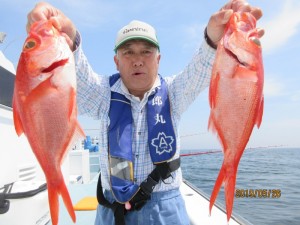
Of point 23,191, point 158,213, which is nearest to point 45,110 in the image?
point 158,213

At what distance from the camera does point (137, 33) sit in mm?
2643

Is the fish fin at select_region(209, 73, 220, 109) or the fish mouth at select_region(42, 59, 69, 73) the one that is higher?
the fish mouth at select_region(42, 59, 69, 73)

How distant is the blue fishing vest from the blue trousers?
0.60 feet

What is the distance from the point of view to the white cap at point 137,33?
2.65 metres

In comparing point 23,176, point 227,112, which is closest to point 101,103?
point 227,112

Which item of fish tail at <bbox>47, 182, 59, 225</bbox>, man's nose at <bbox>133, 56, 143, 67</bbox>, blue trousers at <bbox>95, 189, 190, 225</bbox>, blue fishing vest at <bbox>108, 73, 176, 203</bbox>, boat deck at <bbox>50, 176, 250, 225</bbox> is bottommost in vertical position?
boat deck at <bbox>50, 176, 250, 225</bbox>

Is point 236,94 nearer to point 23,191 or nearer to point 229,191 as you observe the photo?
point 229,191

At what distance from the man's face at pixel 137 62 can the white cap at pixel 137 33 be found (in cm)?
5

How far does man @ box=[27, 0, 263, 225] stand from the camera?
8.55 feet

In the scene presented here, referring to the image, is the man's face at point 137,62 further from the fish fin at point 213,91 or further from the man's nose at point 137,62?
the fish fin at point 213,91

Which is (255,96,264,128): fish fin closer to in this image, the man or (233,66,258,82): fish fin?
(233,66,258,82): fish fin

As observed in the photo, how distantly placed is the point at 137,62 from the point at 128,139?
0.66 metres

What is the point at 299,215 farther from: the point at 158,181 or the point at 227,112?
the point at 227,112

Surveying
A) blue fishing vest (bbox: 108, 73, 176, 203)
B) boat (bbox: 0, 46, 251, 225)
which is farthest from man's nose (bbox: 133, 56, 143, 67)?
boat (bbox: 0, 46, 251, 225)
